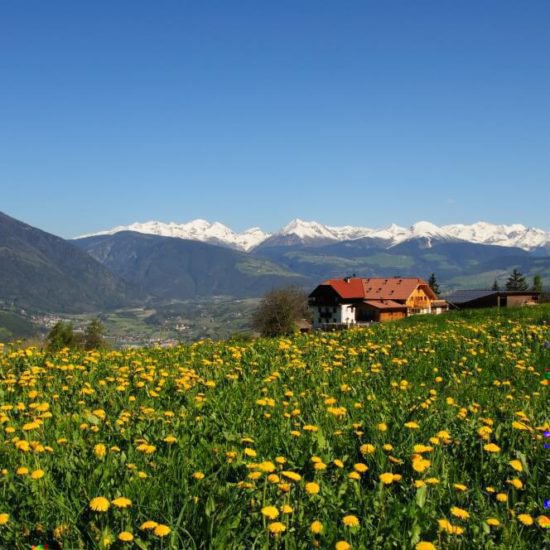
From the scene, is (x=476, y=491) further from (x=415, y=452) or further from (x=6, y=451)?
(x=6, y=451)

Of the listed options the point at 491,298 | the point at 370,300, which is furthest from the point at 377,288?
the point at 491,298

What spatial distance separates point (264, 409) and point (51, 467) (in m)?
2.80

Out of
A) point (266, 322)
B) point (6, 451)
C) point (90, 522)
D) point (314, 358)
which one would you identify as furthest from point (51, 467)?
point (266, 322)

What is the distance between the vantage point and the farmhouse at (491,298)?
68.1 metres

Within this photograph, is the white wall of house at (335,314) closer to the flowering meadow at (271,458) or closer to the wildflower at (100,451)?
the flowering meadow at (271,458)

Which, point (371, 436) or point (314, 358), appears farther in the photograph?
point (314, 358)

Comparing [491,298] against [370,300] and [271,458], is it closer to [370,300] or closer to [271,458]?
[370,300]

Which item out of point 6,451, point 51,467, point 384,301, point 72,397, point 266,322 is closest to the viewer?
point 51,467

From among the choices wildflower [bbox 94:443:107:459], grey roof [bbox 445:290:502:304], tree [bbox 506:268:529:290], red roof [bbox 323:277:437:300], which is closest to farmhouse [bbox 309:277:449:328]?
red roof [bbox 323:277:437:300]

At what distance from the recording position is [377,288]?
94.2 metres

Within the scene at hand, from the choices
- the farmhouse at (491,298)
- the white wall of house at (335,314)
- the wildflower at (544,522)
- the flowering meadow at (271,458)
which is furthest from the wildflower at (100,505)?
the white wall of house at (335,314)

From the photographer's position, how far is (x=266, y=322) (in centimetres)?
7469

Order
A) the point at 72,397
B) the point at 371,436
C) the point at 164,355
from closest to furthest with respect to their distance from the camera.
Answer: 1. the point at 371,436
2. the point at 72,397
3. the point at 164,355

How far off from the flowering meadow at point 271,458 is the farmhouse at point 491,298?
209 ft
